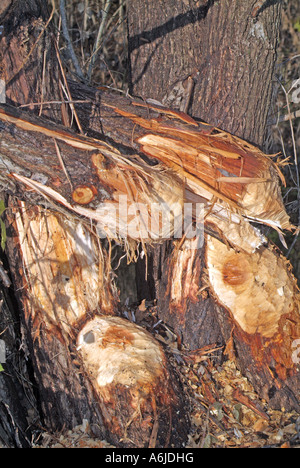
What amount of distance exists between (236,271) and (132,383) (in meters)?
0.78

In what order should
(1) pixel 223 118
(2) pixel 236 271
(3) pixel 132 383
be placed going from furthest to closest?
(1) pixel 223 118 < (2) pixel 236 271 < (3) pixel 132 383

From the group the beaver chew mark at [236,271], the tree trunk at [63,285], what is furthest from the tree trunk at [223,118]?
the tree trunk at [63,285]

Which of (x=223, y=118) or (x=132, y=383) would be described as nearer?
(x=132, y=383)

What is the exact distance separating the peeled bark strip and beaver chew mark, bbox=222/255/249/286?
513 millimetres

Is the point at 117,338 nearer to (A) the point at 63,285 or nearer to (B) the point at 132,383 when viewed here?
(B) the point at 132,383

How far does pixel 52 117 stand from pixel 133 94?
2.17 feet

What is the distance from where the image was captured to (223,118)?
2.39 meters

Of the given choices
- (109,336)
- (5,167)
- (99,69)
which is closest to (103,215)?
(5,167)

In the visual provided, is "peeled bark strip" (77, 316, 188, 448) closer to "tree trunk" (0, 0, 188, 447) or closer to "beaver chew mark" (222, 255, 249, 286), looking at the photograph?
"tree trunk" (0, 0, 188, 447)

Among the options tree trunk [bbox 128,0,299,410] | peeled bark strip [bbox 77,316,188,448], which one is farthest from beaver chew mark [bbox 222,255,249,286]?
peeled bark strip [bbox 77,316,188,448]

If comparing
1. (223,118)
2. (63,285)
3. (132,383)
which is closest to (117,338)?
(132,383)

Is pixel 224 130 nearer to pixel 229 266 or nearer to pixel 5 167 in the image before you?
→ pixel 229 266

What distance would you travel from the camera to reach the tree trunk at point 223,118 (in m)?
2.29

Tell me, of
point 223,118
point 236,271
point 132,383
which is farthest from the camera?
point 223,118
